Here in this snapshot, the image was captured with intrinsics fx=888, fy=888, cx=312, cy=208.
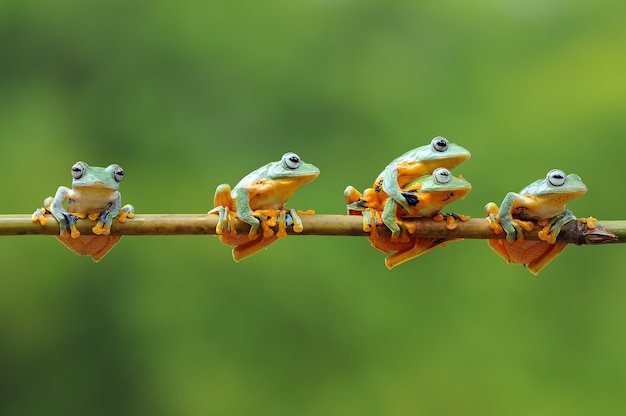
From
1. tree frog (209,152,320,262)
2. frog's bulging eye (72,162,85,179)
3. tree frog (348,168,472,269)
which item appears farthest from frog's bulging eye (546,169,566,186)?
frog's bulging eye (72,162,85,179)

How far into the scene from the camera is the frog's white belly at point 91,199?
2809 mm

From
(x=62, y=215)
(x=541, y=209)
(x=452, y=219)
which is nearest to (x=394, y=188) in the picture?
(x=452, y=219)

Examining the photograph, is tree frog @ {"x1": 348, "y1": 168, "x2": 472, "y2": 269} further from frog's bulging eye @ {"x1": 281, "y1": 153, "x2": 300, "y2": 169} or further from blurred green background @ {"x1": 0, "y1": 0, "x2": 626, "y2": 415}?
blurred green background @ {"x1": 0, "y1": 0, "x2": 626, "y2": 415}

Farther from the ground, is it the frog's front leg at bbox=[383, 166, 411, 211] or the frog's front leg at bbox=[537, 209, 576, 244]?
the frog's front leg at bbox=[383, 166, 411, 211]

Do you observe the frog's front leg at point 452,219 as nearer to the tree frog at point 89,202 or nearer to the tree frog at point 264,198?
the tree frog at point 264,198

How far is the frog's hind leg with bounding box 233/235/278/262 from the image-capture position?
118 inches

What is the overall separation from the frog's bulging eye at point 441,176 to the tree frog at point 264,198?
393mm

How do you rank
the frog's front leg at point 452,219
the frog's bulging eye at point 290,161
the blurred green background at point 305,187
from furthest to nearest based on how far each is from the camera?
1. the blurred green background at point 305,187
2. the frog's bulging eye at point 290,161
3. the frog's front leg at point 452,219

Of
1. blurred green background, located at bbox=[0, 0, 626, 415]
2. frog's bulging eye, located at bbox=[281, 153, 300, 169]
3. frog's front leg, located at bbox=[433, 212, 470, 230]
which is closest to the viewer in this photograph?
frog's front leg, located at bbox=[433, 212, 470, 230]

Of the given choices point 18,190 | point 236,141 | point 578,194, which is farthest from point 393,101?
point 578,194

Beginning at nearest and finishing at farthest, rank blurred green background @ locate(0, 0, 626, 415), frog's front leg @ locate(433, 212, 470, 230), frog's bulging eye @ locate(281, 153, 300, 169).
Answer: frog's front leg @ locate(433, 212, 470, 230) → frog's bulging eye @ locate(281, 153, 300, 169) → blurred green background @ locate(0, 0, 626, 415)

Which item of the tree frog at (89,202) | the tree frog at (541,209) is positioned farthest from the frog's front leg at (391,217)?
the tree frog at (89,202)

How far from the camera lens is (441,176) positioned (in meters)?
2.85

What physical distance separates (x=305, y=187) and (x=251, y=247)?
2457 millimetres
